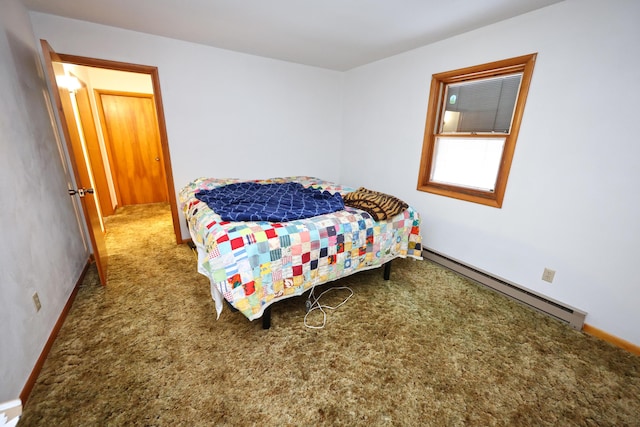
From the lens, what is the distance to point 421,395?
136 centimetres

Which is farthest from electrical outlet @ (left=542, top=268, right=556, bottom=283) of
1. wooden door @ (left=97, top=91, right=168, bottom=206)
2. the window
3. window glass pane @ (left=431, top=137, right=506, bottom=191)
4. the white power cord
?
wooden door @ (left=97, top=91, right=168, bottom=206)

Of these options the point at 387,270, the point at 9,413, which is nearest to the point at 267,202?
the point at 387,270

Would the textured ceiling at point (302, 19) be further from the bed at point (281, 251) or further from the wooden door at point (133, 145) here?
the wooden door at point (133, 145)

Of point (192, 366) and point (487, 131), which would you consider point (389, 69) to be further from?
point (192, 366)

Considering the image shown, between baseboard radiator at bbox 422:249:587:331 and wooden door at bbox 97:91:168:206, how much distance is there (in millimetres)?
4956

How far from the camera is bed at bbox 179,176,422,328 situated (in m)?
1.51

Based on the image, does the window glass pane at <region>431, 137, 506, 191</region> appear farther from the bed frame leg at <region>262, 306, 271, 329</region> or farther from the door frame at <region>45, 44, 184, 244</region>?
the door frame at <region>45, 44, 184, 244</region>

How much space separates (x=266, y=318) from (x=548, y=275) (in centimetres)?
221

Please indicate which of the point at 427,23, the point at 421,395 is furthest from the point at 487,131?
the point at 421,395

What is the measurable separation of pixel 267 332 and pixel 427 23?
2778mm

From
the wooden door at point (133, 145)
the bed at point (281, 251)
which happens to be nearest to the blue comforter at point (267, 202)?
the bed at point (281, 251)

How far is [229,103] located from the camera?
317 centimetres

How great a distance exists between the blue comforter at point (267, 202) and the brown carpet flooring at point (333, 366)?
2.47 feet

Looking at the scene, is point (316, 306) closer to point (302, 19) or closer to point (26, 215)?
point (26, 215)
